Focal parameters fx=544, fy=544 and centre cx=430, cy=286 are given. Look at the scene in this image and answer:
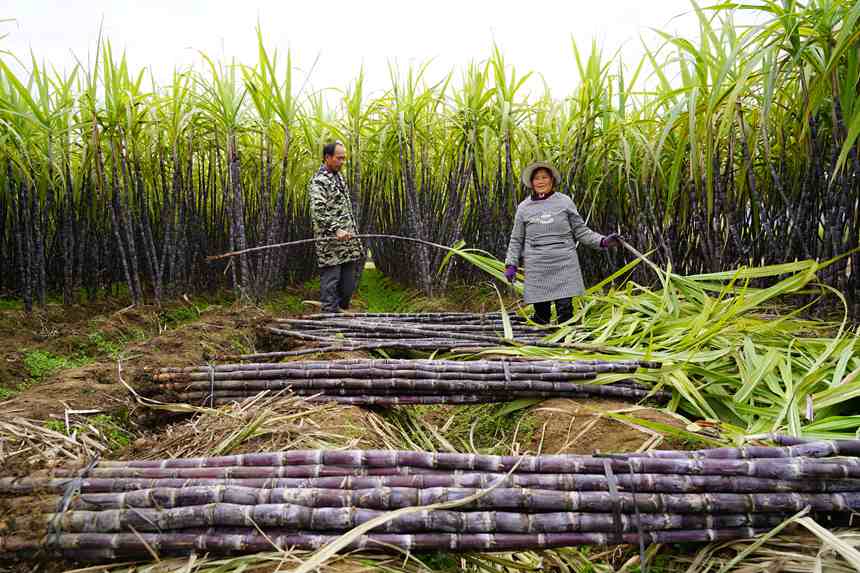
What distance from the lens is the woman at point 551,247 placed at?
3.10 m

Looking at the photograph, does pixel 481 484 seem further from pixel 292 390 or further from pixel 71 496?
pixel 292 390

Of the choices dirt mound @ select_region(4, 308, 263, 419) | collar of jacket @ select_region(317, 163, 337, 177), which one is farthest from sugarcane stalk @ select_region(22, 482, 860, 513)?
collar of jacket @ select_region(317, 163, 337, 177)

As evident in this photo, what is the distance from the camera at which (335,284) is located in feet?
12.7

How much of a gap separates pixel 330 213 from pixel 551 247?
61.0 inches

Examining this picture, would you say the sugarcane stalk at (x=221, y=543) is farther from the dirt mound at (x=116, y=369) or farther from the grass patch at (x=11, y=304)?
the grass patch at (x=11, y=304)

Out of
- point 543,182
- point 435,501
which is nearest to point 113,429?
point 435,501

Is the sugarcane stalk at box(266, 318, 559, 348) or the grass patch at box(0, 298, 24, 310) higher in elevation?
the grass patch at box(0, 298, 24, 310)

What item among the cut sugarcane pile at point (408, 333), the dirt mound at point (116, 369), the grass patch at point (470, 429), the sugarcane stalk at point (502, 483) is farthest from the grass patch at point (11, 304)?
the sugarcane stalk at point (502, 483)

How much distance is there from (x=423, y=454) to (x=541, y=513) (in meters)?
0.28

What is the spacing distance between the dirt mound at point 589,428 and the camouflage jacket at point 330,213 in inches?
89.7

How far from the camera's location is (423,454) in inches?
47.5

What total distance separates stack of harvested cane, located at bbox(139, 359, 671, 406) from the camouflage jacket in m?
1.89

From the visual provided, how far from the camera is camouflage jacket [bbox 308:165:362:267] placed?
12.3 feet

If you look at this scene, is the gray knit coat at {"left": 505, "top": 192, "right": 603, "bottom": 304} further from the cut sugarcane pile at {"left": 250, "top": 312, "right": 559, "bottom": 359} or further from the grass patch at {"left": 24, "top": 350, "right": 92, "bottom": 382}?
the grass patch at {"left": 24, "top": 350, "right": 92, "bottom": 382}
